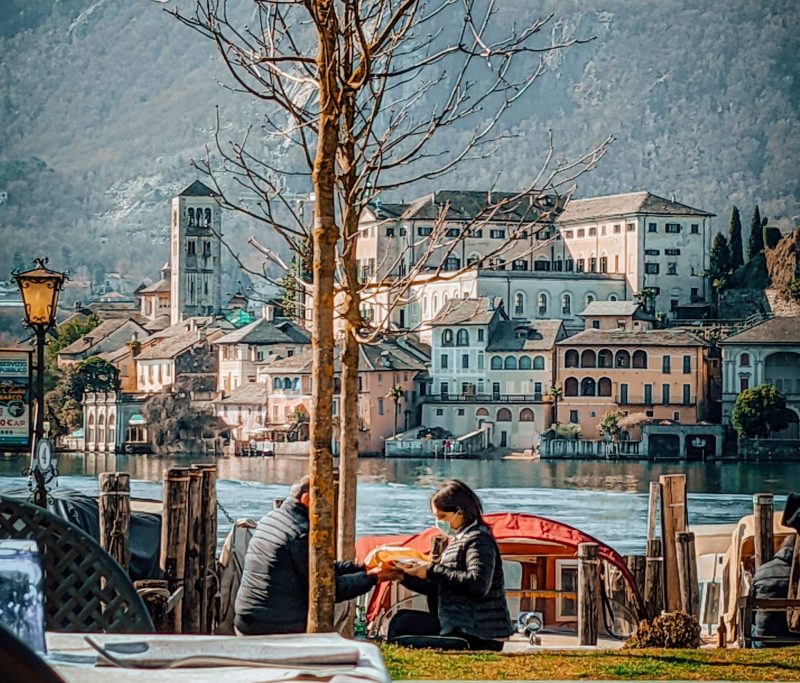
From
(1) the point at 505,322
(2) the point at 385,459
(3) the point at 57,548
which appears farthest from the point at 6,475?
(3) the point at 57,548

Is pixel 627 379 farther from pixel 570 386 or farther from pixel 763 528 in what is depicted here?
pixel 763 528

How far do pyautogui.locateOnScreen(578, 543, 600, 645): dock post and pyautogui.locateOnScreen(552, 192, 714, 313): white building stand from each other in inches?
144

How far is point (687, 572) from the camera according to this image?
6.80 m

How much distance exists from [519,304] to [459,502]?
20.8 ft

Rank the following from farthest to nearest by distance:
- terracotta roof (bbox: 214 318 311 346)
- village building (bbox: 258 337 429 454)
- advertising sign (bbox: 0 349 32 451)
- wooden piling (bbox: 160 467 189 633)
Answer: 1. village building (bbox: 258 337 429 454)
2. terracotta roof (bbox: 214 318 311 346)
3. advertising sign (bbox: 0 349 32 451)
4. wooden piling (bbox: 160 467 189 633)

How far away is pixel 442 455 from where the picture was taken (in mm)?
10227

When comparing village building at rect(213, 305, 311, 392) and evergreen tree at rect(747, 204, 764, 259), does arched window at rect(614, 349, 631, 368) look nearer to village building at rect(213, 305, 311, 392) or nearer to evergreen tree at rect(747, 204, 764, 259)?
evergreen tree at rect(747, 204, 764, 259)

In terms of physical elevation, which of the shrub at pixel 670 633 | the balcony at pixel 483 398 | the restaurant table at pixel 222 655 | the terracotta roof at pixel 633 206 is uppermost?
the terracotta roof at pixel 633 206

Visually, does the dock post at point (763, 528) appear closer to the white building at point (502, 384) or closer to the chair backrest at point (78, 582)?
the white building at point (502, 384)

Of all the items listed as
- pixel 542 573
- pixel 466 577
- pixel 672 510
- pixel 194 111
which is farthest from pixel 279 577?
pixel 194 111

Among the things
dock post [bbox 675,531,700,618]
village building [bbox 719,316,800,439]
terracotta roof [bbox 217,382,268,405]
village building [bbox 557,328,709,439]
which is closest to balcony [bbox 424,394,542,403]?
village building [bbox 557,328,709,439]

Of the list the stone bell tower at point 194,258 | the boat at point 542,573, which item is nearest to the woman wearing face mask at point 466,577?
the boat at point 542,573

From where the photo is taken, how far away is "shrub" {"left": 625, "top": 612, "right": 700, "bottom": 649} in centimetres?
550

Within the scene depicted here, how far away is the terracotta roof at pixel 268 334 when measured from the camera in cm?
959
